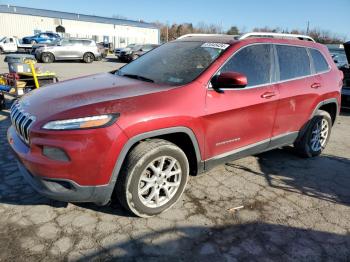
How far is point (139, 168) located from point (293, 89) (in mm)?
2460

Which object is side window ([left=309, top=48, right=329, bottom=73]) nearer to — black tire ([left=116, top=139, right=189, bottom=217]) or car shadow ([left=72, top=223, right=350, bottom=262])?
car shadow ([left=72, top=223, right=350, bottom=262])

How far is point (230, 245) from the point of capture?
2895 mm

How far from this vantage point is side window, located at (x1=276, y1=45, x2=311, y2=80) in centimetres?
422

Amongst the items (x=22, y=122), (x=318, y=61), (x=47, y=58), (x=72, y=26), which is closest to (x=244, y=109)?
(x=318, y=61)

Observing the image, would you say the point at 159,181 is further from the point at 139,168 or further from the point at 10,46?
the point at 10,46

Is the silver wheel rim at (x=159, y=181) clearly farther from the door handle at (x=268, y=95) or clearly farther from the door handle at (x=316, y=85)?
the door handle at (x=316, y=85)

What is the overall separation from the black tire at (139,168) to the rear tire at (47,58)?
2064 cm

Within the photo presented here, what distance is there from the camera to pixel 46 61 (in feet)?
70.6

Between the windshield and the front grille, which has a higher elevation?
the windshield

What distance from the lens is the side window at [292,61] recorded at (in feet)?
13.9

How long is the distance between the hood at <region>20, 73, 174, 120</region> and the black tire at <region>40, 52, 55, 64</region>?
63.9 ft

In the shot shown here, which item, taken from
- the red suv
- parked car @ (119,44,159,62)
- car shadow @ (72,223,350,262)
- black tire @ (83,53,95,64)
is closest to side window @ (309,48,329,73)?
the red suv

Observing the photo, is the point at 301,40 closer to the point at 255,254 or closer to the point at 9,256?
the point at 255,254

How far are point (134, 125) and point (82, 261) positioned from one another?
3.87ft
